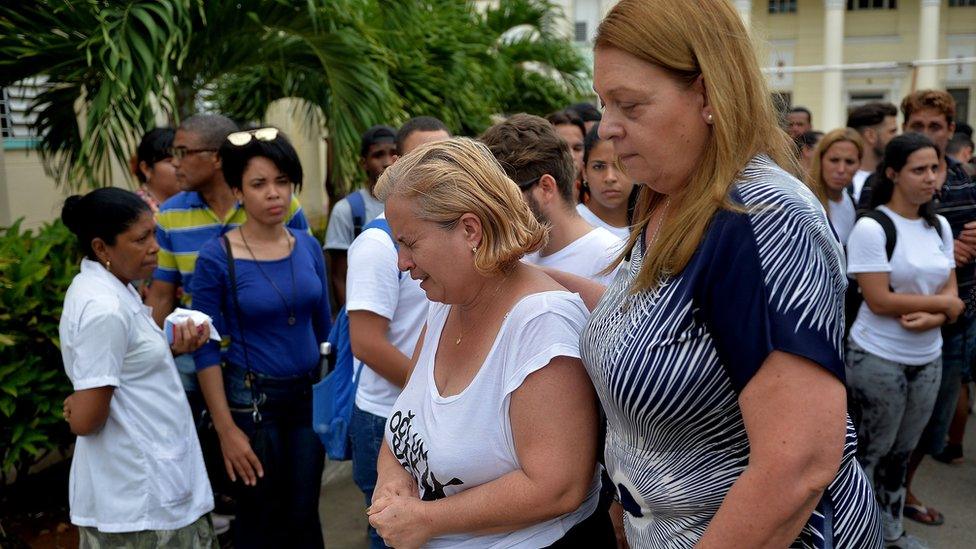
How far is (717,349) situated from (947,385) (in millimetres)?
4127

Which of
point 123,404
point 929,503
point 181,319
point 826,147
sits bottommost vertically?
point 929,503

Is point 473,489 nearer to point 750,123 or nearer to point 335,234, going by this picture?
point 750,123

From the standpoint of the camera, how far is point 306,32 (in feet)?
20.3

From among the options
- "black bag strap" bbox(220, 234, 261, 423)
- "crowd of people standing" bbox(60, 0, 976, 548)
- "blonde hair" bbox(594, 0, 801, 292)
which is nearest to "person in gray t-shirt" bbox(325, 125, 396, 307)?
"crowd of people standing" bbox(60, 0, 976, 548)

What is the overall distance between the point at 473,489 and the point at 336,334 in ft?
5.59

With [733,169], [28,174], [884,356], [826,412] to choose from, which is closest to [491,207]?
[733,169]

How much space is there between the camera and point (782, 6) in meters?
39.0

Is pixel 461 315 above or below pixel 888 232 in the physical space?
above

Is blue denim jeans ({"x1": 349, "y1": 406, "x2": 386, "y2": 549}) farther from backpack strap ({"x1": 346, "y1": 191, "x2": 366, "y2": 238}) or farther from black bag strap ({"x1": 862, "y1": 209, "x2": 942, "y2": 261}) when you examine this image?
black bag strap ({"x1": 862, "y1": 209, "x2": 942, "y2": 261})

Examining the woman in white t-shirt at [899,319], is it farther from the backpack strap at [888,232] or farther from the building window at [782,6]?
the building window at [782,6]

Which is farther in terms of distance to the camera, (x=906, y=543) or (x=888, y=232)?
(x=906, y=543)

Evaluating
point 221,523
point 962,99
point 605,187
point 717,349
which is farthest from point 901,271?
point 962,99

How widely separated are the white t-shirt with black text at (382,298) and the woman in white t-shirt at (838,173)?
3.75 m

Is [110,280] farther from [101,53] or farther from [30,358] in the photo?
[101,53]
